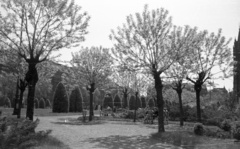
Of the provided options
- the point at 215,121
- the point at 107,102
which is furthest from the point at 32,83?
the point at 107,102

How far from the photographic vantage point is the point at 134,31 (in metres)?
12.4

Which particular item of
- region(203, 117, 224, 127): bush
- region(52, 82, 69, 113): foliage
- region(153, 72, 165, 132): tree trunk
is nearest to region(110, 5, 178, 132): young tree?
region(153, 72, 165, 132): tree trunk

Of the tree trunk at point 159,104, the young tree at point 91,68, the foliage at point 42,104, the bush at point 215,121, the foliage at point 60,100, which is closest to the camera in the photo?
the tree trunk at point 159,104

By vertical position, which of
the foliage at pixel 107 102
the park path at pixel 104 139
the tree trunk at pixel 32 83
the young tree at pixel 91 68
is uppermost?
the young tree at pixel 91 68

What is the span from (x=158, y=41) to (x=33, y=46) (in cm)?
653

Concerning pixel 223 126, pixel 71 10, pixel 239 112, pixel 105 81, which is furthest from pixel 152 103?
pixel 71 10

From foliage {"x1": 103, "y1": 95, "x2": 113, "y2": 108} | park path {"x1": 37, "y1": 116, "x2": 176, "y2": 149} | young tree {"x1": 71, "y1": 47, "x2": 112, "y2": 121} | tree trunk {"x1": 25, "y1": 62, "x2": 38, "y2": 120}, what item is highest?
young tree {"x1": 71, "y1": 47, "x2": 112, "y2": 121}

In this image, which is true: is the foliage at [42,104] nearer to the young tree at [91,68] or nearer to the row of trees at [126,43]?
the young tree at [91,68]

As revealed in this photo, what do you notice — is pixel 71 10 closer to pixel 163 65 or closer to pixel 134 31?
pixel 134 31

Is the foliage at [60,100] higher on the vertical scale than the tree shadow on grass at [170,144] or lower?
higher

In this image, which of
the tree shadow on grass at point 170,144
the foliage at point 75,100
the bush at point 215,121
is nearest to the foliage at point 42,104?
the foliage at point 75,100

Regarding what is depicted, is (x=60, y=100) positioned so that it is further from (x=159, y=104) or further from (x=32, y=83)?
(x=159, y=104)

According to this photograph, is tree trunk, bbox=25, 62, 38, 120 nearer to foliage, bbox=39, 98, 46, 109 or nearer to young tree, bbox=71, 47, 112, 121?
young tree, bbox=71, 47, 112, 121

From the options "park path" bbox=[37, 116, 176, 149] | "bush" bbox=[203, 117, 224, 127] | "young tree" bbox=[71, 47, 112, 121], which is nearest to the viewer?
"park path" bbox=[37, 116, 176, 149]
